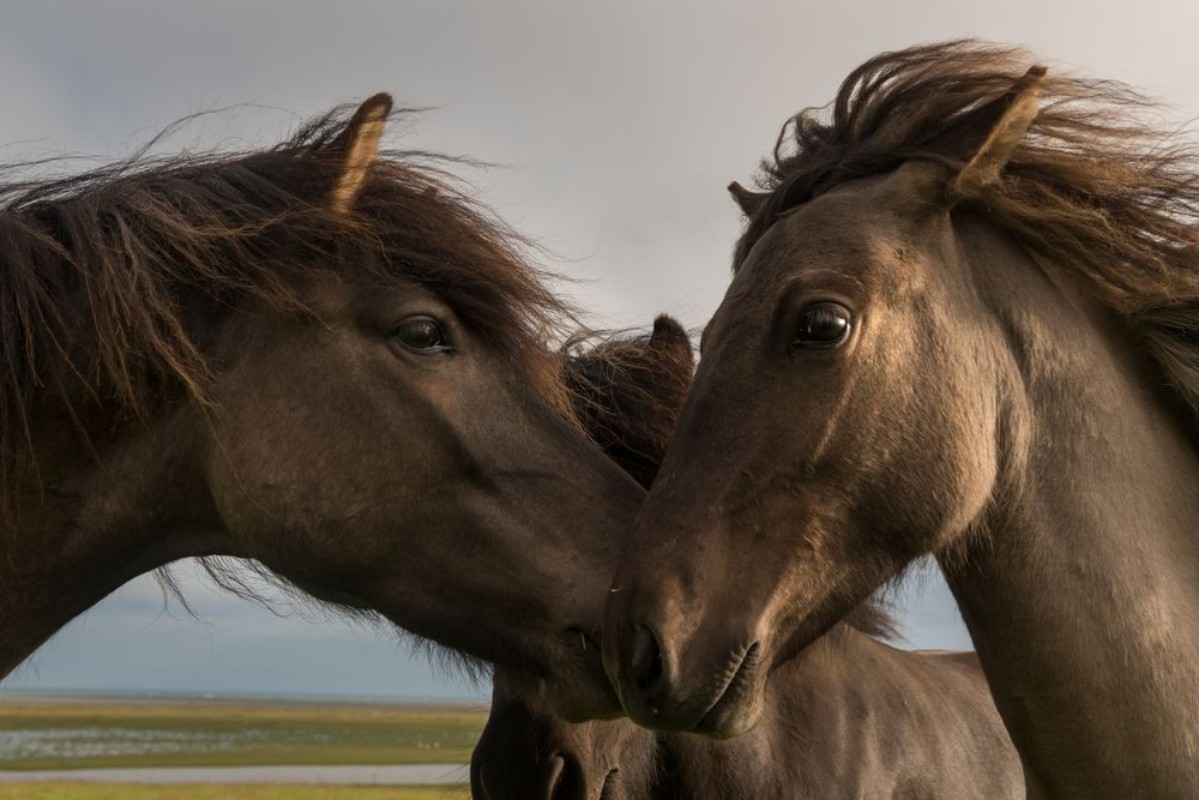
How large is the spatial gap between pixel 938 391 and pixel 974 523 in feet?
1.27

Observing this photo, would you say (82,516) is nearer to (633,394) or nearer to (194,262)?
(194,262)

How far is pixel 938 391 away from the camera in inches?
131

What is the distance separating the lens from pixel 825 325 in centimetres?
327

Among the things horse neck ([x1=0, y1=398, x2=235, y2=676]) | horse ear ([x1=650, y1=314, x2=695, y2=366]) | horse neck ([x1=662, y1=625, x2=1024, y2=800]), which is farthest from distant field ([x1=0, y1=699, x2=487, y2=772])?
horse neck ([x1=0, y1=398, x2=235, y2=676])

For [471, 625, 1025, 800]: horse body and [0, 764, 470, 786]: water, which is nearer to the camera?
[471, 625, 1025, 800]: horse body

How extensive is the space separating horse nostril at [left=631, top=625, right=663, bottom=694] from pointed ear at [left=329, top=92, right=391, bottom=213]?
5.63ft

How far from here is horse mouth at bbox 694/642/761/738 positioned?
122 inches

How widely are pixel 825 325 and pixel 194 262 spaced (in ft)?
6.17

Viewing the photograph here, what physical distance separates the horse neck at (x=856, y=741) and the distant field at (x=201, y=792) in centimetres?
1826

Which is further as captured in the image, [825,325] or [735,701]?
[825,325]

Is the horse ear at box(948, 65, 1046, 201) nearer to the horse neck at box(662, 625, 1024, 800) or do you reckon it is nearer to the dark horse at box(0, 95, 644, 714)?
the dark horse at box(0, 95, 644, 714)

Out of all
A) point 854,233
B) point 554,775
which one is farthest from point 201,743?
point 854,233

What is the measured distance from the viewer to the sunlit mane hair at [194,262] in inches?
138

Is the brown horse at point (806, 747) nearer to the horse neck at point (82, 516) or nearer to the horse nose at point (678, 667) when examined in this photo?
the horse nose at point (678, 667)
